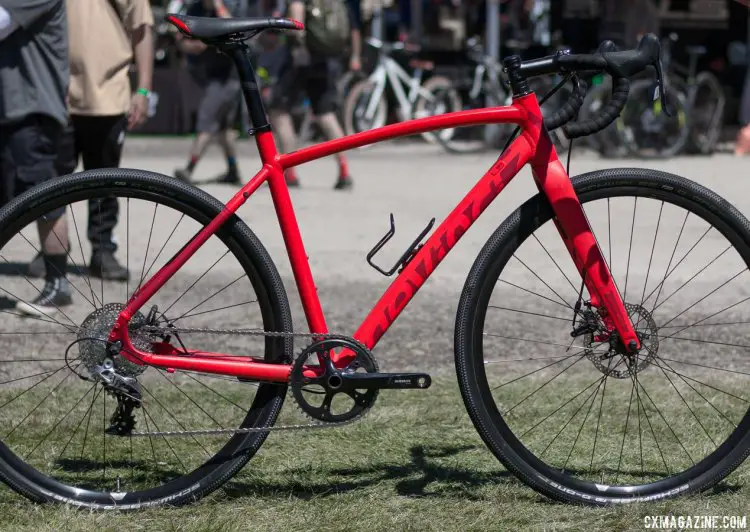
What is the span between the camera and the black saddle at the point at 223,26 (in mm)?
3881

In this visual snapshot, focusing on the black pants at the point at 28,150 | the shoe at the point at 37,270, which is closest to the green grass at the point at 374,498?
the black pants at the point at 28,150

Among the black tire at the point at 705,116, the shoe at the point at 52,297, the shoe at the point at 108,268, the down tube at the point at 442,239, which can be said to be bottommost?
the black tire at the point at 705,116

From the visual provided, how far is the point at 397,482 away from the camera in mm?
4395

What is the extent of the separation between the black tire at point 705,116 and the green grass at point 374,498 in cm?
1141

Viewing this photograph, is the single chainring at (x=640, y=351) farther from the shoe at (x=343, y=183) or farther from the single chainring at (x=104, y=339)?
the shoe at (x=343, y=183)

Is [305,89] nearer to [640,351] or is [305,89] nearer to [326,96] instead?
[326,96]

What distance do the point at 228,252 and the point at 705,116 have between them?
12.6m

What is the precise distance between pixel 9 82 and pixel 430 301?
2386 millimetres

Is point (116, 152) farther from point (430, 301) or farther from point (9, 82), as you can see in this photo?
point (430, 301)

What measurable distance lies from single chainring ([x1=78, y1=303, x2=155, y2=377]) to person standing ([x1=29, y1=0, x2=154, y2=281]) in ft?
9.42

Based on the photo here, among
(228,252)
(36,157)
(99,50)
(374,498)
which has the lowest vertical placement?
(374,498)

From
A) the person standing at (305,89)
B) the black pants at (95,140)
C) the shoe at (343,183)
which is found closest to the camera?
the black pants at (95,140)

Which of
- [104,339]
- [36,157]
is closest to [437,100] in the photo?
[36,157]

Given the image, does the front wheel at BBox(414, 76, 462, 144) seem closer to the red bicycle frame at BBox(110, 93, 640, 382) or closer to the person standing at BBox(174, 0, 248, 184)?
the person standing at BBox(174, 0, 248, 184)
